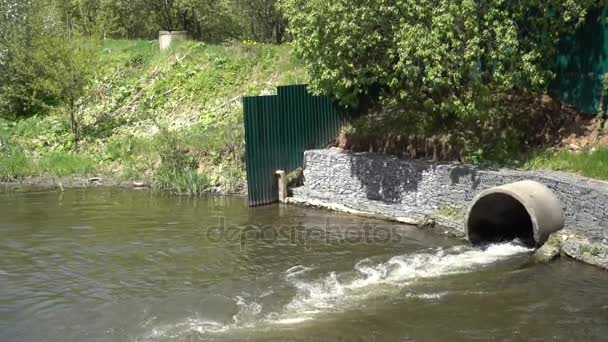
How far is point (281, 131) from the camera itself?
65.8ft

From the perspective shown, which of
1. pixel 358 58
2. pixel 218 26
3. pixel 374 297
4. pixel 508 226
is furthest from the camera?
pixel 218 26

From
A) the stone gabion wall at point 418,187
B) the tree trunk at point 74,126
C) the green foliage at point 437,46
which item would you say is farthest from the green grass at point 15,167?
the green foliage at point 437,46

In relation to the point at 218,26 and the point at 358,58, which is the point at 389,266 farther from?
the point at 218,26

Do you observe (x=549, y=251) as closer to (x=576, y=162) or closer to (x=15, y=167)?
(x=576, y=162)

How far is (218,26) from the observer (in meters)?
41.6

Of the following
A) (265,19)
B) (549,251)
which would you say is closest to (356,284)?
(549,251)

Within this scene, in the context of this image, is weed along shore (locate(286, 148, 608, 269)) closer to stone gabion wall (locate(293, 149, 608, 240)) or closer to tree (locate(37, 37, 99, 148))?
stone gabion wall (locate(293, 149, 608, 240))

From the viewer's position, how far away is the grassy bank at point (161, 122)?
22.4 meters

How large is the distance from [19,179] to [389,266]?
15.2m

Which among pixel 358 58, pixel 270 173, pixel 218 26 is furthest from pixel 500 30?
pixel 218 26

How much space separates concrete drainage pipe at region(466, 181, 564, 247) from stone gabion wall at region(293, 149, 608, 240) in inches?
15.8

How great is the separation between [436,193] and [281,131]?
509 centimetres

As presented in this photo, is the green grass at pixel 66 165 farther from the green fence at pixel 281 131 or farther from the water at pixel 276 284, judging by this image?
the green fence at pixel 281 131

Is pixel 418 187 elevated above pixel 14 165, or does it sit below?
below
